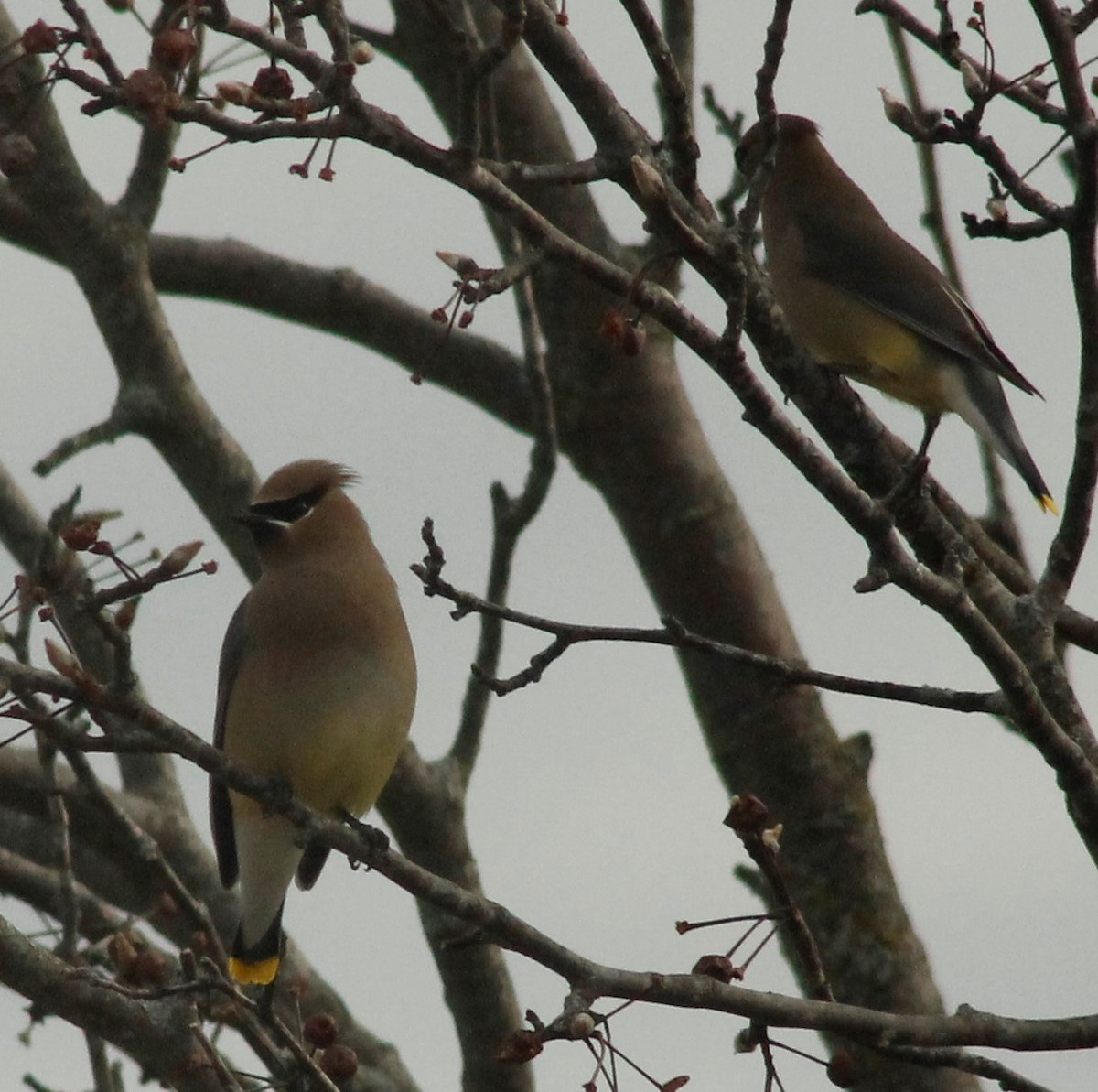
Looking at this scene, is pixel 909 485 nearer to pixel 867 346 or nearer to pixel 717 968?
pixel 717 968

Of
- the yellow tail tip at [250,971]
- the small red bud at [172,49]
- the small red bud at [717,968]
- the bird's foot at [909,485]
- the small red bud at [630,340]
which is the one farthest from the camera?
the yellow tail tip at [250,971]

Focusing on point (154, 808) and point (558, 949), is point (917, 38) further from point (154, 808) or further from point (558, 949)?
point (154, 808)

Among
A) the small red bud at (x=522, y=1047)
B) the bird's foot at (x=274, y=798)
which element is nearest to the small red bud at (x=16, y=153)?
the bird's foot at (x=274, y=798)

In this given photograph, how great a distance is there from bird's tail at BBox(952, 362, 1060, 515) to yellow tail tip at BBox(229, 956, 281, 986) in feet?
7.07

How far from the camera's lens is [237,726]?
4.57 meters

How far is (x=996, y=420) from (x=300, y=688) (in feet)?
6.07

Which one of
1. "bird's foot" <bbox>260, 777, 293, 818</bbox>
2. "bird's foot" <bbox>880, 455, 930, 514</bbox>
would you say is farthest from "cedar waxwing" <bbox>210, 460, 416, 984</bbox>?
"bird's foot" <bbox>880, 455, 930, 514</bbox>

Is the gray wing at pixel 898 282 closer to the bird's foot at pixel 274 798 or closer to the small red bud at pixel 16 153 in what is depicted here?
the bird's foot at pixel 274 798

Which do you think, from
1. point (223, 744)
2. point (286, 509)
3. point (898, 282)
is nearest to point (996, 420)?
point (898, 282)

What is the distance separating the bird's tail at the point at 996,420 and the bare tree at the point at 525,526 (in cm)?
55

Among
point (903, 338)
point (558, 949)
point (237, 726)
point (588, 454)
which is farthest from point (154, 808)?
point (558, 949)

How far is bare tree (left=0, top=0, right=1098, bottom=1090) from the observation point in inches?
104

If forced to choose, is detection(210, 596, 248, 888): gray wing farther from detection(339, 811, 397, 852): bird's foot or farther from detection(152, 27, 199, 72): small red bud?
detection(152, 27, 199, 72): small red bud

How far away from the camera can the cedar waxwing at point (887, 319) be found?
5141 millimetres
